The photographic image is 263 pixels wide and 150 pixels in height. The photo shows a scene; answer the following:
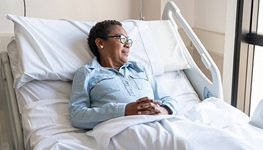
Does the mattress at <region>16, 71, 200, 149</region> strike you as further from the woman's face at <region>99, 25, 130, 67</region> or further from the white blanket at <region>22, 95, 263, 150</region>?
the woman's face at <region>99, 25, 130, 67</region>

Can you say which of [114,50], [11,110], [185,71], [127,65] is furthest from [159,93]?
[11,110]

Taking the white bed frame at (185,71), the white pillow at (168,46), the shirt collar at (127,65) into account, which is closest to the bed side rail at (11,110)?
the white bed frame at (185,71)

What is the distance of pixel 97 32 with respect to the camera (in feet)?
5.60

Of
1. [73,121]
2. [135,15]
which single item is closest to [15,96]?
[73,121]

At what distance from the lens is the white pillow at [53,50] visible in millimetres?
1560

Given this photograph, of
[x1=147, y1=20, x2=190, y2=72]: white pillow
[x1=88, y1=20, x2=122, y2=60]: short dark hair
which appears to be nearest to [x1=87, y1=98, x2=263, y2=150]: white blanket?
[x1=88, y1=20, x2=122, y2=60]: short dark hair

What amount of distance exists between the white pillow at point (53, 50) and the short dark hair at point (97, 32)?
4cm

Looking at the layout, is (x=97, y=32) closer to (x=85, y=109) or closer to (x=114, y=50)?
(x=114, y=50)

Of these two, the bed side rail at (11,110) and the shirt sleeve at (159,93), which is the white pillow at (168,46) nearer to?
the shirt sleeve at (159,93)

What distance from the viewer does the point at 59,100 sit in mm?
1544

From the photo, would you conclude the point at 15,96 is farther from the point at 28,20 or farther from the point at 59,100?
the point at 28,20

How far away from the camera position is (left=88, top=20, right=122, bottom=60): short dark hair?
1.69 m

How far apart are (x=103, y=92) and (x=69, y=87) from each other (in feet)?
0.73

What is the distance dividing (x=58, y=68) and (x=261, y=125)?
40.2 inches
